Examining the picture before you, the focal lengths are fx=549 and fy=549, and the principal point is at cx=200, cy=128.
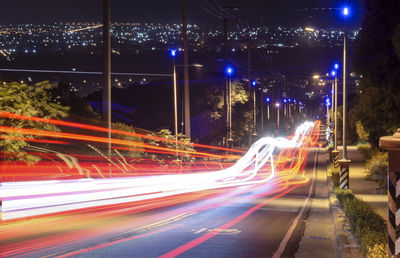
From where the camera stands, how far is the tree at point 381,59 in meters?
20.1

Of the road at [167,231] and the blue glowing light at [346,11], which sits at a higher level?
the blue glowing light at [346,11]

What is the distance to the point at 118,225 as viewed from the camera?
54.2 feet

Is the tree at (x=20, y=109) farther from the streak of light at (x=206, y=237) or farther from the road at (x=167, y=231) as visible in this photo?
the streak of light at (x=206, y=237)

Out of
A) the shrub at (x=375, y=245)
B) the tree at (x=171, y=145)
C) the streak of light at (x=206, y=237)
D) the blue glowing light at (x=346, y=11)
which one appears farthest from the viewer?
the tree at (x=171, y=145)

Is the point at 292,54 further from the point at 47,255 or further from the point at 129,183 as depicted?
A: the point at 47,255

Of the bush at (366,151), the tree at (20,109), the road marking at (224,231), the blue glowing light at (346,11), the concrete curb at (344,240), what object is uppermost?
the blue glowing light at (346,11)

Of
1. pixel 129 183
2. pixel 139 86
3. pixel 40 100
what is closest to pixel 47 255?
pixel 40 100

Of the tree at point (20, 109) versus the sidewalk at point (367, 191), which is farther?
the sidewalk at point (367, 191)

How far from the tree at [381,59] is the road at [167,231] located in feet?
17.5

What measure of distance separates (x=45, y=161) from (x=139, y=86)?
6329 centimetres

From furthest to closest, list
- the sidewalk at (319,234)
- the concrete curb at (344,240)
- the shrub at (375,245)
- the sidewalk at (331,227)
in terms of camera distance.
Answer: the sidewalk at (319,234) → the sidewalk at (331,227) → the concrete curb at (344,240) → the shrub at (375,245)

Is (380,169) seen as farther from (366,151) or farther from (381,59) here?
(366,151)

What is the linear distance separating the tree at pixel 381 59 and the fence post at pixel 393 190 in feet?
39.9

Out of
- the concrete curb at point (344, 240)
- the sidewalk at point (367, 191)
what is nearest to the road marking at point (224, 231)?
the concrete curb at point (344, 240)
